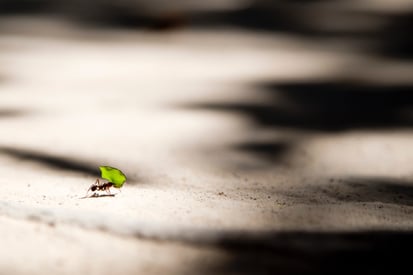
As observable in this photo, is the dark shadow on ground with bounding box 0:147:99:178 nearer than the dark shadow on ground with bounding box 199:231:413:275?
No

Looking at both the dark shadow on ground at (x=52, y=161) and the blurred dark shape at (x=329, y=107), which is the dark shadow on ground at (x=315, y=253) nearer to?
the dark shadow on ground at (x=52, y=161)

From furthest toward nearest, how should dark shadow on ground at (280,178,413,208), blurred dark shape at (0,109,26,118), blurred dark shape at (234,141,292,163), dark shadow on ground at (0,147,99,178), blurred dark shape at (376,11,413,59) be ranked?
blurred dark shape at (376,11,413,59) < blurred dark shape at (0,109,26,118) < blurred dark shape at (234,141,292,163) < dark shadow on ground at (0,147,99,178) < dark shadow on ground at (280,178,413,208)

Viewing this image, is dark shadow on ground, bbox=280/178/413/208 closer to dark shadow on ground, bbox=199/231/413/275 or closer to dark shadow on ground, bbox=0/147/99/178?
dark shadow on ground, bbox=199/231/413/275

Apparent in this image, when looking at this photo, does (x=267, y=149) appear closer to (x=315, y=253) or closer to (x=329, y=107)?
(x=329, y=107)

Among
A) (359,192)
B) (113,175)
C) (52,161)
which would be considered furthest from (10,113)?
(359,192)

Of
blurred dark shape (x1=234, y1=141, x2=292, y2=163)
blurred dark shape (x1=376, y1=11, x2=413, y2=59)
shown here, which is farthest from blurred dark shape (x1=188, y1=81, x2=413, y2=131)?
blurred dark shape (x1=376, y1=11, x2=413, y2=59)

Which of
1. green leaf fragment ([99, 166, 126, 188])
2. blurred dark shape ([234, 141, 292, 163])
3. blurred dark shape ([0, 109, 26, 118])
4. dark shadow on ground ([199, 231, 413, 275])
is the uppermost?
blurred dark shape ([0, 109, 26, 118])

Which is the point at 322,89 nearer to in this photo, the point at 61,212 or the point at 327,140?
the point at 327,140

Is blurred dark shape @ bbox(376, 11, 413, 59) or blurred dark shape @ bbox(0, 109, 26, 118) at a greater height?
blurred dark shape @ bbox(376, 11, 413, 59)

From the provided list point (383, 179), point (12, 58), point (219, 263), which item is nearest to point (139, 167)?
point (383, 179)
